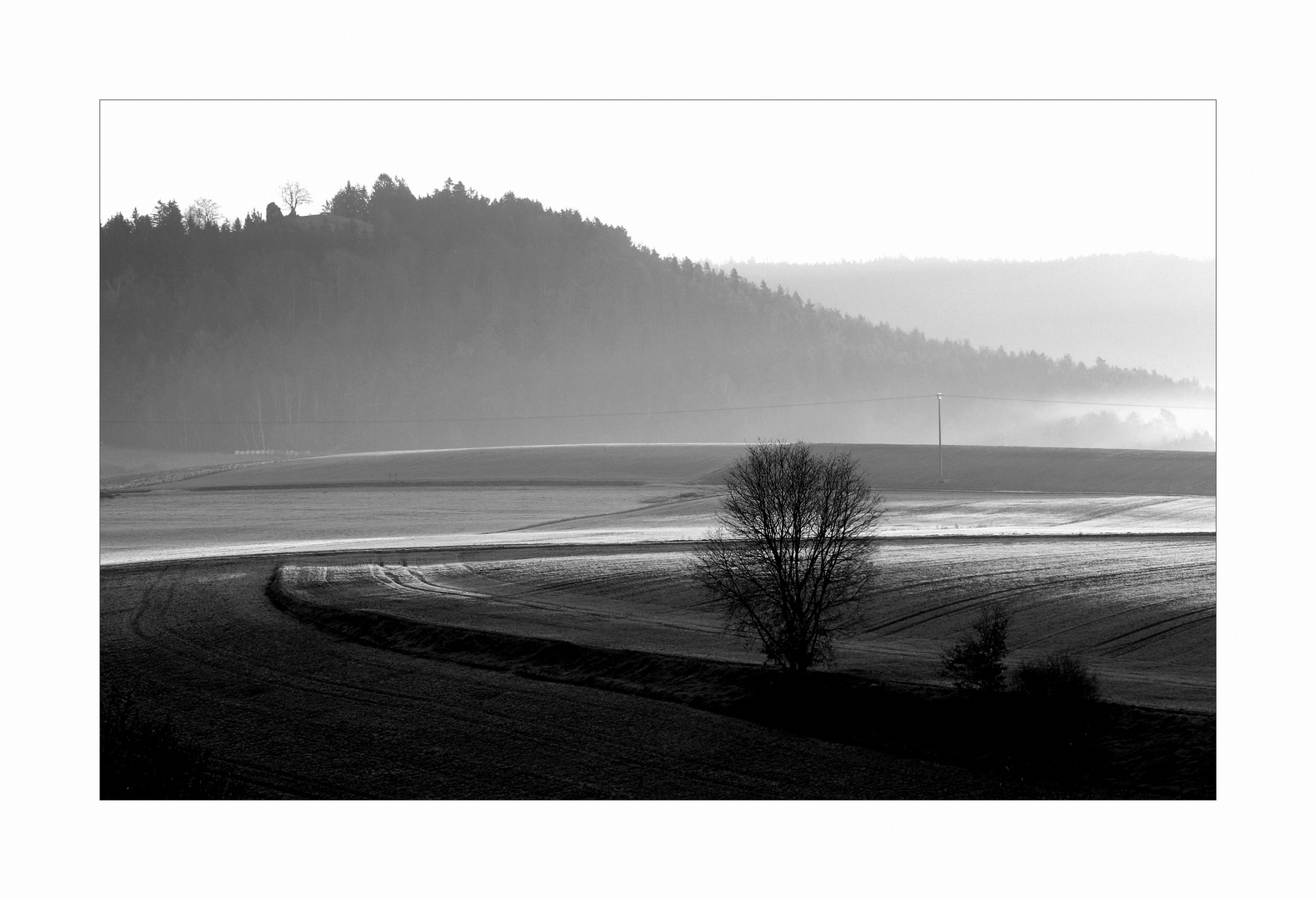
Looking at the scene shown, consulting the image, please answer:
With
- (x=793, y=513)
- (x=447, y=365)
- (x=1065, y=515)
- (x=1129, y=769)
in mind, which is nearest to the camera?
(x=1129, y=769)

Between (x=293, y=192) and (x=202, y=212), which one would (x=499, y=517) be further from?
(x=202, y=212)

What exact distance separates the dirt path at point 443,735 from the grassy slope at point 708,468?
45.0m

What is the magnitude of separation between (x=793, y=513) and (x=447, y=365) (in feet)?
536

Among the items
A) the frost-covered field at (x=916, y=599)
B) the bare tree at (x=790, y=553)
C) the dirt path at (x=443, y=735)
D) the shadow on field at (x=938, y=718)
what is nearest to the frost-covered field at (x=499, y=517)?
the frost-covered field at (x=916, y=599)

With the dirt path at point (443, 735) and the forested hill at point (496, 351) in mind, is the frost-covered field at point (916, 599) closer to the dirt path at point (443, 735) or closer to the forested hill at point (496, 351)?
the dirt path at point (443, 735)

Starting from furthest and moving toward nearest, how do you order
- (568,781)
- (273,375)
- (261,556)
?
(273,375)
(261,556)
(568,781)

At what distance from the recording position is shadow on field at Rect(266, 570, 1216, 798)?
685 inches

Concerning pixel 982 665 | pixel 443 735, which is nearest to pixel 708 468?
pixel 982 665

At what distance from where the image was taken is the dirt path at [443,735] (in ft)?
60.1

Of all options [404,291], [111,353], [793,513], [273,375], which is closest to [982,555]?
→ [793,513]

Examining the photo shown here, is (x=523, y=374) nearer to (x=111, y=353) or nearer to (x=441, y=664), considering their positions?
(x=111, y=353)

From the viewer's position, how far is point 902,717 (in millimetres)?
20062

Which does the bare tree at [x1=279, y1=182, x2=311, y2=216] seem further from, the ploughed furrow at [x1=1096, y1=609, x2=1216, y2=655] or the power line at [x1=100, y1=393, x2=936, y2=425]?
the power line at [x1=100, y1=393, x2=936, y2=425]

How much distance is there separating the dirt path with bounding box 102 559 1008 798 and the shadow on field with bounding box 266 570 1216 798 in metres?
0.58
